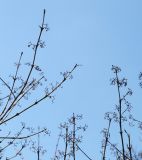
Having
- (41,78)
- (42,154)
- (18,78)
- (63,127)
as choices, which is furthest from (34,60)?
(42,154)

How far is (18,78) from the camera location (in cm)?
450

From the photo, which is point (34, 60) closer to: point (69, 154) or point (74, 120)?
point (74, 120)

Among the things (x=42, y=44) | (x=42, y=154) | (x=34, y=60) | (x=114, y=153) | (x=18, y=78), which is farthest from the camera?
(x=42, y=154)

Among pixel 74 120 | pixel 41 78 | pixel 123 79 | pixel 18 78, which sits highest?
pixel 123 79

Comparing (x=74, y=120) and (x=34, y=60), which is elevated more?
(x=74, y=120)

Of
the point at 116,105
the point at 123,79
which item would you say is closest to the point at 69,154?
the point at 116,105

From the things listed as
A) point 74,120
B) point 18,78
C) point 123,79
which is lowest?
point 18,78

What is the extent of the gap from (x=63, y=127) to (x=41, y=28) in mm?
3297

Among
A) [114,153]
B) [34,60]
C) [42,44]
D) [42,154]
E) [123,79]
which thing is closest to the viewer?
[34,60]

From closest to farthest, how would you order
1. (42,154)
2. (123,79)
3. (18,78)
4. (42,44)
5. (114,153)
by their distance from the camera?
(42,44)
(18,78)
(123,79)
(114,153)
(42,154)

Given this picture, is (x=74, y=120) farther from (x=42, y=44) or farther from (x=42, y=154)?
(x=42, y=44)

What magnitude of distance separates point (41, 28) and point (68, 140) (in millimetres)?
3145

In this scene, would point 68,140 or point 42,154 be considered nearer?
point 68,140

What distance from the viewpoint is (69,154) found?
6.80 m
